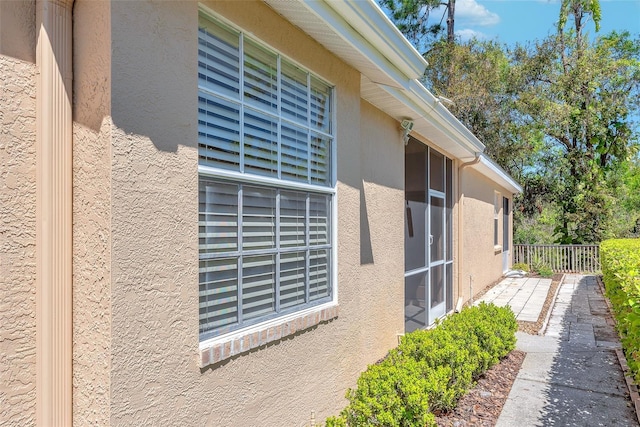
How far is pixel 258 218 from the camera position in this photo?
10.1 ft

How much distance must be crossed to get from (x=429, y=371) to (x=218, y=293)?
91.2 inches

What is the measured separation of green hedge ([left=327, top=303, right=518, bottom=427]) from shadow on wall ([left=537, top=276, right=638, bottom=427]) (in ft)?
2.53

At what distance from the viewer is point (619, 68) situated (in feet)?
65.3

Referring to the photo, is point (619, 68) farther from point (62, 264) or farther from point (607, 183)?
point (62, 264)

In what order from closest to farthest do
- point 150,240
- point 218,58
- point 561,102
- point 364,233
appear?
point 150,240
point 218,58
point 364,233
point 561,102

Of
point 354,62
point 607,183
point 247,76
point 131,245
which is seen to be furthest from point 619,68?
point 131,245

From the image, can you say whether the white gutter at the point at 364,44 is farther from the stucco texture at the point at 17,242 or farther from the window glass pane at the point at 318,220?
the stucco texture at the point at 17,242

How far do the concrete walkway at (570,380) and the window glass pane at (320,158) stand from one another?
9.70 feet

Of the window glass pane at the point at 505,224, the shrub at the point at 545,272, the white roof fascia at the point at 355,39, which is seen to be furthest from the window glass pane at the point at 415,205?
the shrub at the point at 545,272

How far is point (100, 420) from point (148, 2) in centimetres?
217

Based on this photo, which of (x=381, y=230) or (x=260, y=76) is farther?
(x=381, y=230)

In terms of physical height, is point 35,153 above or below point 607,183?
below

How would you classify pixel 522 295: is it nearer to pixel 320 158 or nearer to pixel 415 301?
pixel 415 301

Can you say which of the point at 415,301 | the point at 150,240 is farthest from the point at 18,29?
the point at 415,301
